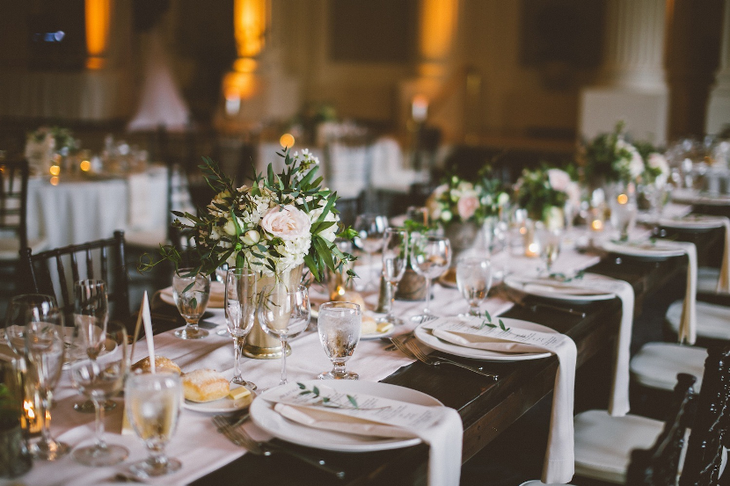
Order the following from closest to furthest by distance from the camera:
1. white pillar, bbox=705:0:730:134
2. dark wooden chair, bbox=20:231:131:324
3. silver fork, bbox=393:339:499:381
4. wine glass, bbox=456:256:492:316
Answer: silver fork, bbox=393:339:499:381 < wine glass, bbox=456:256:492:316 < dark wooden chair, bbox=20:231:131:324 < white pillar, bbox=705:0:730:134

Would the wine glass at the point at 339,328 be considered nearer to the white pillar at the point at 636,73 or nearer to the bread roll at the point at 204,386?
the bread roll at the point at 204,386

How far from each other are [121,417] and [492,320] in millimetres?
1001

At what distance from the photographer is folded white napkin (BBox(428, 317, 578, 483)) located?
5.65 feet

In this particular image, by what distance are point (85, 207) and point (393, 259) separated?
119 inches

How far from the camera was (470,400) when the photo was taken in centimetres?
145

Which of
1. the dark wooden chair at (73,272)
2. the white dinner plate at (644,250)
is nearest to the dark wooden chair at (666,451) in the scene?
the dark wooden chair at (73,272)

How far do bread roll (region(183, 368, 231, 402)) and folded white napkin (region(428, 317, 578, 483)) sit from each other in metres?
0.60

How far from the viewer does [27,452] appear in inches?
45.0

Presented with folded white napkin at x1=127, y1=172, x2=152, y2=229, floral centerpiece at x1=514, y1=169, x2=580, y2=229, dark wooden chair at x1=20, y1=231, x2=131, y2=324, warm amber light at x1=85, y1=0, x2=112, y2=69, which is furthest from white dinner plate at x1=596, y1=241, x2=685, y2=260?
warm amber light at x1=85, y1=0, x2=112, y2=69

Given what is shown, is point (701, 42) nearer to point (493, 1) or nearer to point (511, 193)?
point (493, 1)

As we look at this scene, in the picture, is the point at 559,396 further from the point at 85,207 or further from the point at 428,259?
the point at 85,207

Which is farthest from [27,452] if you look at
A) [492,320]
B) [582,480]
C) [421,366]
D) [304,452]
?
[582,480]

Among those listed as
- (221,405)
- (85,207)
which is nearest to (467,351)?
(221,405)

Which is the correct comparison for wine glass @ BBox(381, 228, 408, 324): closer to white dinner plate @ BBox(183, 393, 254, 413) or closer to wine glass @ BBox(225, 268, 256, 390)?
wine glass @ BBox(225, 268, 256, 390)
